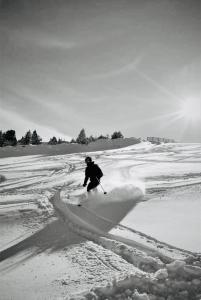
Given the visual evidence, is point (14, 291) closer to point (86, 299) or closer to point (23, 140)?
point (86, 299)

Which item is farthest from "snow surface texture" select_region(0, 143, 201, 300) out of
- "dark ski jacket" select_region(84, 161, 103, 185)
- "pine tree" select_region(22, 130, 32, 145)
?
"pine tree" select_region(22, 130, 32, 145)

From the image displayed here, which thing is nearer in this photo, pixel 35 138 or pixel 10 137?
pixel 10 137

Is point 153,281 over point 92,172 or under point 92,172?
under

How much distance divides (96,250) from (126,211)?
254 centimetres

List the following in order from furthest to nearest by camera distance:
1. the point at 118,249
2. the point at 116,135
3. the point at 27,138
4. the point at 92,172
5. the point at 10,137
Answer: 1. the point at 27,138
2. the point at 10,137
3. the point at 116,135
4. the point at 92,172
5. the point at 118,249

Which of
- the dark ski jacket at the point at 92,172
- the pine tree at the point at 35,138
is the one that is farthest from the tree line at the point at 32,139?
the dark ski jacket at the point at 92,172

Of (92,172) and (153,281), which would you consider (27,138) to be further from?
(153,281)

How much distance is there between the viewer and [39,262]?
4344 mm

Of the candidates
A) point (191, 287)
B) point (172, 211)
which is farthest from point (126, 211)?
point (191, 287)

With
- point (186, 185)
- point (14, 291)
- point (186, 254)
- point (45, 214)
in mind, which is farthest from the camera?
point (186, 185)

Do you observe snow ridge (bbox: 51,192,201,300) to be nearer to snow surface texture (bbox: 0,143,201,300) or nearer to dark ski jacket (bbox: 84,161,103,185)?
snow surface texture (bbox: 0,143,201,300)

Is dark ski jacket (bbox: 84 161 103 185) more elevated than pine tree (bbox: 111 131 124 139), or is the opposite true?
pine tree (bbox: 111 131 124 139)

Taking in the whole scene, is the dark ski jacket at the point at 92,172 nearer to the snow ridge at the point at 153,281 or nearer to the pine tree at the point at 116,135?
the snow ridge at the point at 153,281

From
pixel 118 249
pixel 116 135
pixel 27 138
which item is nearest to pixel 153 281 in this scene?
pixel 118 249
